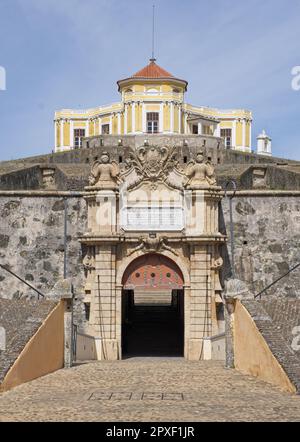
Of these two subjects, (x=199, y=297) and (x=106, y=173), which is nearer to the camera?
(x=199, y=297)

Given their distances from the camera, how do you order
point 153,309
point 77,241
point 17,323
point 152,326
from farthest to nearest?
1. point 153,309
2. point 152,326
3. point 77,241
4. point 17,323

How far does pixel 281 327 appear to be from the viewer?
18.5m

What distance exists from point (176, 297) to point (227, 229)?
23.5ft

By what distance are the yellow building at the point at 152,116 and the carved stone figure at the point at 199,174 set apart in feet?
105

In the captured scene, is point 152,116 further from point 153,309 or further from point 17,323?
point 17,323

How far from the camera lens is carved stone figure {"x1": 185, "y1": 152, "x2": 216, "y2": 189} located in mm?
22188

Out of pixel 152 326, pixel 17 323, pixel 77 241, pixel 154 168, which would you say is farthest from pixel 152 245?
pixel 152 326

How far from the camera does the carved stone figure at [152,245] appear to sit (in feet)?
72.6

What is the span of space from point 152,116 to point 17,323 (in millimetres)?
36048

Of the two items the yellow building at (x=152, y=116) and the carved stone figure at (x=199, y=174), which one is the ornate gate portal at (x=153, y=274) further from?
the yellow building at (x=152, y=116)

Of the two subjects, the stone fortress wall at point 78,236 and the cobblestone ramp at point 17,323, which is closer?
the cobblestone ramp at point 17,323

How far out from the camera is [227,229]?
75.6 ft

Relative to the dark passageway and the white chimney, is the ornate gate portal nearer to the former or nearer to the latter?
the dark passageway

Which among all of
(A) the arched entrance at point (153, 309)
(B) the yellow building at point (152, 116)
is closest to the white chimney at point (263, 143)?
(B) the yellow building at point (152, 116)
